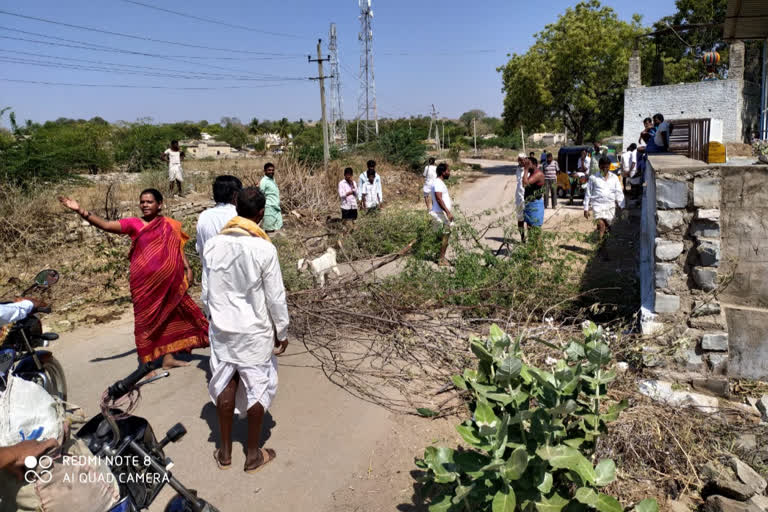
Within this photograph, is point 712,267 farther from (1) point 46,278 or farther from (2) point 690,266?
(1) point 46,278

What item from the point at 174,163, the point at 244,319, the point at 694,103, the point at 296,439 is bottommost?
the point at 296,439

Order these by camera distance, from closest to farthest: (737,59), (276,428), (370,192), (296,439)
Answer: (296,439) < (276,428) < (370,192) < (737,59)

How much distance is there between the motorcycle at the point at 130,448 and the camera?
2.30m

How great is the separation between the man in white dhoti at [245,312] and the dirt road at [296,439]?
10.1 inches

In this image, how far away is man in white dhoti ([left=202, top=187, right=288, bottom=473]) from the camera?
3.38 metres

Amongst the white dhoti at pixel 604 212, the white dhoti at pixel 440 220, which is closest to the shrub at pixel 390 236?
the white dhoti at pixel 440 220

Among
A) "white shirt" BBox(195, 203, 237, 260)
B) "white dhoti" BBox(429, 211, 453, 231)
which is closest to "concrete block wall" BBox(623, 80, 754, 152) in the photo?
"white dhoti" BBox(429, 211, 453, 231)

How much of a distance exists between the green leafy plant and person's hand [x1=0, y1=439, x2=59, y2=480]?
5.42ft

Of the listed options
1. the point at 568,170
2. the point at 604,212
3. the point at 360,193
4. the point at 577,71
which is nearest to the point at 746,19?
the point at 604,212

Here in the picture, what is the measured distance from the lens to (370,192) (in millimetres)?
11102

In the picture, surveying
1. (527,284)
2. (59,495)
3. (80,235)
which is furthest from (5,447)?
(80,235)

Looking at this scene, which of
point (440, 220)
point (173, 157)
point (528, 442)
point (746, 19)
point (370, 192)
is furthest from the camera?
point (173, 157)

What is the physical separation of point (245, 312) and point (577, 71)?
27.7 m

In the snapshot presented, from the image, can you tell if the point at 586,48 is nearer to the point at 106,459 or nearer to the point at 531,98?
the point at 531,98
